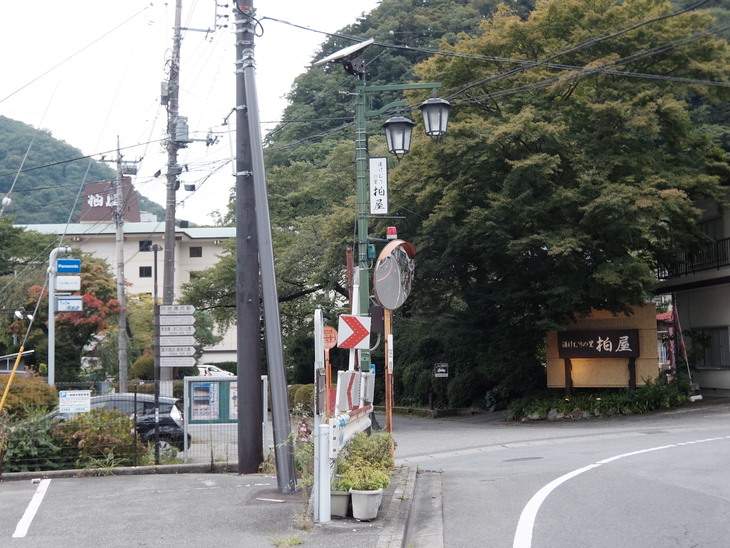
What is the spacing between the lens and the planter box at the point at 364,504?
9.08 metres

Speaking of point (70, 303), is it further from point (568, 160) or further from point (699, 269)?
point (699, 269)

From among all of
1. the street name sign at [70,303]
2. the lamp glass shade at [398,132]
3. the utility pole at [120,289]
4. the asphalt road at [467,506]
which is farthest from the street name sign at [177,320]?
the utility pole at [120,289]

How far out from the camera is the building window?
2891 centimetres

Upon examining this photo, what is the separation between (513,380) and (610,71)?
38.1ft

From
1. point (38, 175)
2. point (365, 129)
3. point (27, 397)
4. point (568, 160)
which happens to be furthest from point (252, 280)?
point (38, 175)

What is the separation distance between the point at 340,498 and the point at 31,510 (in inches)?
172

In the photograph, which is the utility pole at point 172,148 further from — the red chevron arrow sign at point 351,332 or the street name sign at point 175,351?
the red chevron arrow sign at point 351,332

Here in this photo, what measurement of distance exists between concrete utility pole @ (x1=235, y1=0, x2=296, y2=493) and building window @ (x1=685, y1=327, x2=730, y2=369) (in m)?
20.7

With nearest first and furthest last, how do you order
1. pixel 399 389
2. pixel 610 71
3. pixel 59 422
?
pixel 59 422 < pixel 610 71 < pixel 399 389

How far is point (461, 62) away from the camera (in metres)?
27.3

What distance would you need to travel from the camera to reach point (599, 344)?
27.5 meters

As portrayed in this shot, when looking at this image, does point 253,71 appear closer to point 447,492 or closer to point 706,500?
point 447,492

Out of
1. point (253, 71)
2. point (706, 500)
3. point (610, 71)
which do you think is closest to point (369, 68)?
point (610, 71)

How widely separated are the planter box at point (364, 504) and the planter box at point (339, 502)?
0.15 m
